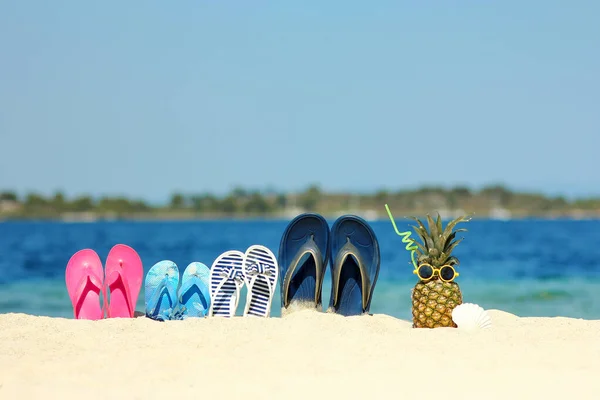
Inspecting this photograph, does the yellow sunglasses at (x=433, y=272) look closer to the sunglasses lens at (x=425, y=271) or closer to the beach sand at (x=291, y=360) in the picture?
the sunglasses lens at (x=425, y=271)

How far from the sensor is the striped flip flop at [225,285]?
727cm

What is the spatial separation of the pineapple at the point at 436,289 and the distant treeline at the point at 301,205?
83.8 metres

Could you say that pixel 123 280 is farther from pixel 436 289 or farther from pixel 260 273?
pixel 436 289

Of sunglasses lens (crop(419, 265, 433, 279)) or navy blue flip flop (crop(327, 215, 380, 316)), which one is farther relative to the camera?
navy blue flip flop (crop(327, 215, 380, 316))

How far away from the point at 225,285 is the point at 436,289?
1931 millimetres

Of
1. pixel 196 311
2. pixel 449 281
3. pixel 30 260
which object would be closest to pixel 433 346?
pixel 449 281

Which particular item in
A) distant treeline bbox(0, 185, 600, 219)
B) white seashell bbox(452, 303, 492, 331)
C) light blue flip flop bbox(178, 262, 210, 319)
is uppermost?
distant treeline bbox(0, 185, 600, 219)

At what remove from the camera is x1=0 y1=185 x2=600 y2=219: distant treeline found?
96125 mm

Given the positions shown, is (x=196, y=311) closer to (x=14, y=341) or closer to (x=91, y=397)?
(x=14, y=341)

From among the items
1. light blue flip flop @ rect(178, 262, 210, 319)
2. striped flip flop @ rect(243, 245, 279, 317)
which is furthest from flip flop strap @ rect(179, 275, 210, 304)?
striped flip flop @ rect(243, 245, 279, 317)

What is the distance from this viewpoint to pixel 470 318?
657 cm

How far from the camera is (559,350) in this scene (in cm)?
589

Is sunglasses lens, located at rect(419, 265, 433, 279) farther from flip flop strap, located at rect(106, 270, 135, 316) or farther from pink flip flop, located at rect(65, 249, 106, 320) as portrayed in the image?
pink flip flop, located at rect(65, 249, 106, 320)

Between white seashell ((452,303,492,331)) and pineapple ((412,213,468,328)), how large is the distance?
0.53 feet
